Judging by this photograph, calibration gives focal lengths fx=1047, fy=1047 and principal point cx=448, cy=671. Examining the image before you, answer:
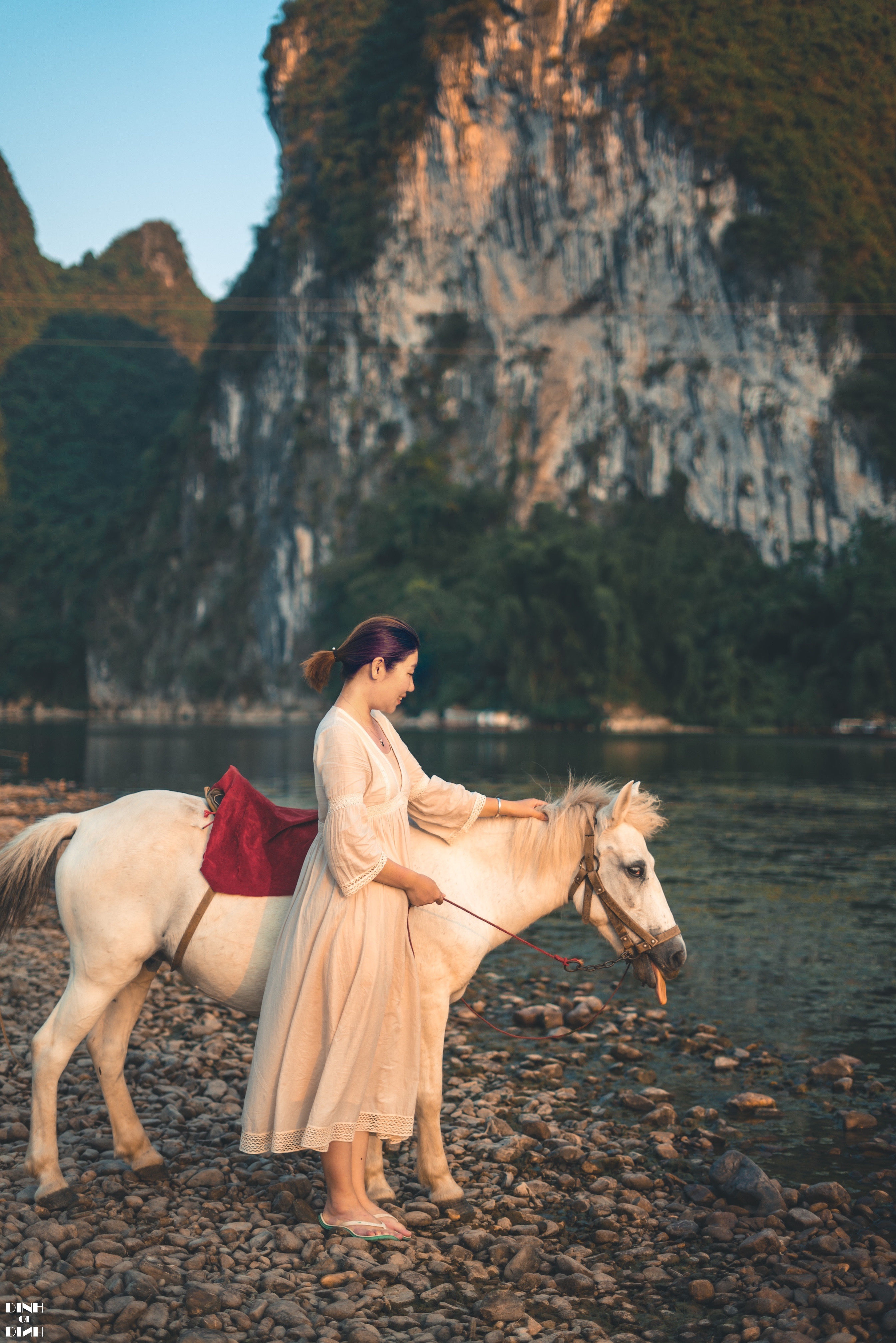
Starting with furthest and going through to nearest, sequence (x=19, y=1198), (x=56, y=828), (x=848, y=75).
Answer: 1. (x=848, y=75)
2. (x=56, y=828)
3. (x=19, y=1198)

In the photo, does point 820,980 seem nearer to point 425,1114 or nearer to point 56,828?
point 425,1114

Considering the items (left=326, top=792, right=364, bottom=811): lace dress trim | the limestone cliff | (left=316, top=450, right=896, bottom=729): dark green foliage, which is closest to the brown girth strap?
(left=326, top=792, right=364, bottom=811): lace dress trim

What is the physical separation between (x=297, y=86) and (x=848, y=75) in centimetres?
5037

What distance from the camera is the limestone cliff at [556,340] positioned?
235ft

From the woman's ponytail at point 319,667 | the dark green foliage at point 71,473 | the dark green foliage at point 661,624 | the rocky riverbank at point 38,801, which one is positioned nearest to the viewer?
the woman's ponytail at point 319,667

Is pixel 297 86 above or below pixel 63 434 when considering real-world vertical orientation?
above

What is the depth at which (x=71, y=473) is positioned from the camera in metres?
146

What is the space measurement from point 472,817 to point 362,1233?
4.89 feet

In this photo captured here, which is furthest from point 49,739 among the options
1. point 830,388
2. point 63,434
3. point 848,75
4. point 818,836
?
point 63,434

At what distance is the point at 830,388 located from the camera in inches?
2768

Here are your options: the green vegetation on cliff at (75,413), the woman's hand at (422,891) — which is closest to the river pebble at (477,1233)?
the woman's hand at (422,891)

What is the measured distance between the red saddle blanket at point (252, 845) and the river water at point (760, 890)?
142 cm

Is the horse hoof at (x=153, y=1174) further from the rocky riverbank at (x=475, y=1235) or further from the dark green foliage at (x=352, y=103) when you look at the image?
the dark green foliage at (x=352, y=103)

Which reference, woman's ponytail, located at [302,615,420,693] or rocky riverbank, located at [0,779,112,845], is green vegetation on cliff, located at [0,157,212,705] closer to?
rocky riverbank, located at [0,779,112,845]
